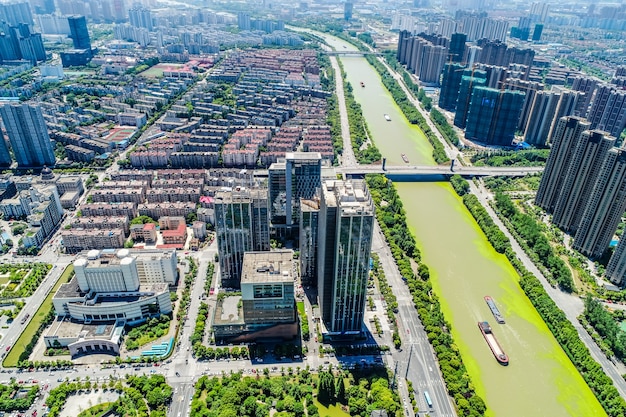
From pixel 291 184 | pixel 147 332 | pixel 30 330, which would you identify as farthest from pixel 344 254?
pixel 30 330

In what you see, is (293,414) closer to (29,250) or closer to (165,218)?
(165,218)

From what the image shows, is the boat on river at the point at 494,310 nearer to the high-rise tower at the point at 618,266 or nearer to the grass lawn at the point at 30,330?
the high-rise tower at the point at 618,266

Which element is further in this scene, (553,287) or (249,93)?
(249,93)

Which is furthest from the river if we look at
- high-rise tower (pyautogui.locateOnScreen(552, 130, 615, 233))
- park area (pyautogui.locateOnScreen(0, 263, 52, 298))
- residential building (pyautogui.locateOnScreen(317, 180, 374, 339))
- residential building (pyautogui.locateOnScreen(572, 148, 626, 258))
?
park area (pyautogui.locateOnScreen(0, 263, 52, 298))

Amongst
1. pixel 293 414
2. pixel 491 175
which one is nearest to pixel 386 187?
pixel 491 175

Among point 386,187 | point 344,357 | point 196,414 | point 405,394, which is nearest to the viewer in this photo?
point 196,414

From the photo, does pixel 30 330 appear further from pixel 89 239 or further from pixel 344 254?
pixel 344 254

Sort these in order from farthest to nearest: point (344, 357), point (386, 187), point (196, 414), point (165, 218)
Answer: point (386, 187)
point (165, 218)
point (344, 357)
point (196, 414)
